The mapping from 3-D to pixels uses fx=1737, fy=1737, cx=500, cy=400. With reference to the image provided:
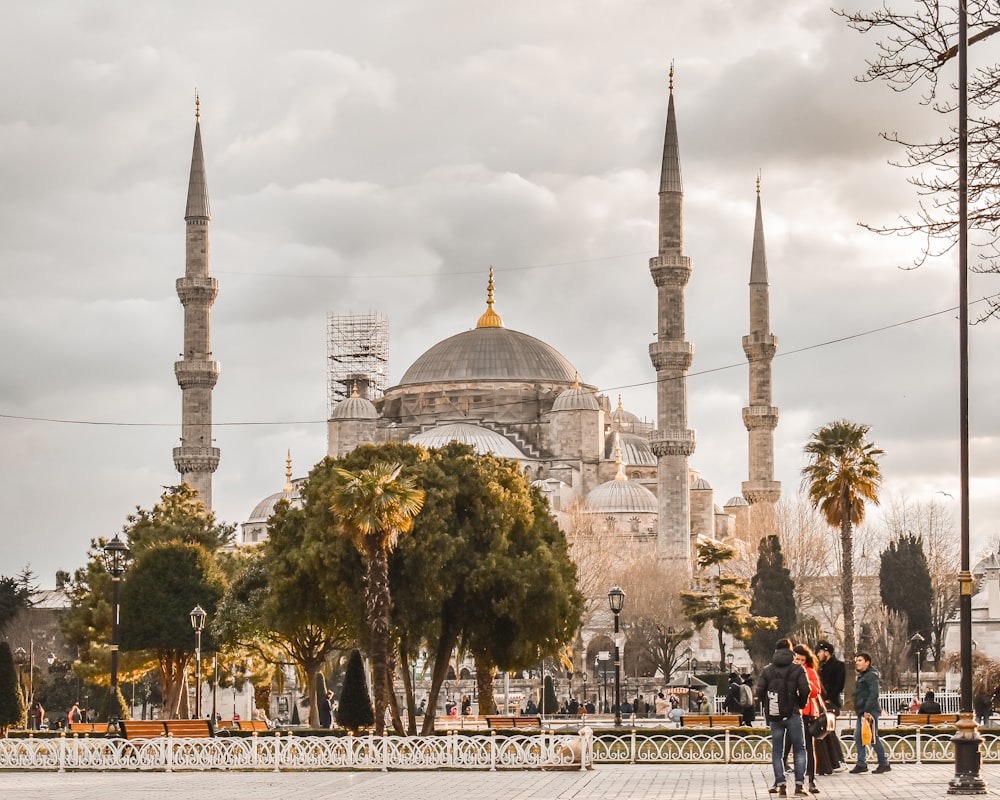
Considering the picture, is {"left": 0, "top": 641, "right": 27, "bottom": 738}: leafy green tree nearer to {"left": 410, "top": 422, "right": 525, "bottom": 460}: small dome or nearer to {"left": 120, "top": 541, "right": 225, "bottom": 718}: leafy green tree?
{"left": 120, "top": 541, "right": 225, "bottom": 718}: leafy green tree

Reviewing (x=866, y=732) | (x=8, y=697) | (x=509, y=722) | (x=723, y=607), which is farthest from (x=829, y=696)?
(x=723, y=607)

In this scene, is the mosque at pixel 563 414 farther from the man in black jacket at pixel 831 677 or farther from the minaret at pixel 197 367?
the man in black jacket at pixel 831 677

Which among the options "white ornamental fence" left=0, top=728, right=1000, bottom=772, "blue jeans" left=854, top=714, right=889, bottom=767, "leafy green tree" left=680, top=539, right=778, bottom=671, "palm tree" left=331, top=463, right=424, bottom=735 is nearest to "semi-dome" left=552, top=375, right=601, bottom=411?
"leafy green tree" left=680, top=539, right=778, bottom=671

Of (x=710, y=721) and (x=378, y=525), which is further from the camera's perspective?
(x=710, y=721)

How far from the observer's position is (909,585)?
5706cm

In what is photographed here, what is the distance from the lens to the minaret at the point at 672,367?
64875 mm

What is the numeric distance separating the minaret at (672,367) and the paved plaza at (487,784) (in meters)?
44.5

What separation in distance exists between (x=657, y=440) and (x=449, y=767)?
150 feet

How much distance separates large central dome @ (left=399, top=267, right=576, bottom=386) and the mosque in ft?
0.28

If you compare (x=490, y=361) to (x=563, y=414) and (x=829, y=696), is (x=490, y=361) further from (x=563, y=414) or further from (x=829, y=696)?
(x=829, y=696)

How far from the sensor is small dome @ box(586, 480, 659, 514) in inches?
3137

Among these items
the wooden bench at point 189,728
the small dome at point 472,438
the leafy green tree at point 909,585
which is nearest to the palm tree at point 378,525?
the wooden bench at point 189,728

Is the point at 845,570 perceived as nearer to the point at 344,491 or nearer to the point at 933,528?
the point at 344,491

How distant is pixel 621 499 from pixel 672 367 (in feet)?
54.2
